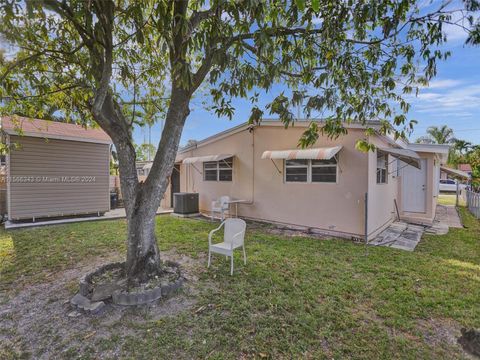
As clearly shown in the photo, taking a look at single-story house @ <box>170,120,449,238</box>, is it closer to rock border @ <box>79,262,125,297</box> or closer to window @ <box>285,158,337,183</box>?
window @ <box>285,158,337,183</box>

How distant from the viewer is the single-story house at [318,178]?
26.8ft

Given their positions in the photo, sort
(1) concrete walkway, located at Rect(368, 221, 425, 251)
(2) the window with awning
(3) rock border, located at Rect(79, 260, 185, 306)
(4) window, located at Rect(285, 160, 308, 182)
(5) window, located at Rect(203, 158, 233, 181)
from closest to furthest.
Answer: (3) rock border, located at Rect(79, 260, 185, 306)
(1) concrete walkway, located at Rect(368, 221, 425, 251)
(2) the window with awning
(4) window, located at Rect(285, 160, 308, 182)
(5) window, located at Rect(203, 158, 233, 181)

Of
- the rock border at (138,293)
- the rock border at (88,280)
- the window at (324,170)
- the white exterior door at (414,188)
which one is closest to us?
the rock border at (138,293)

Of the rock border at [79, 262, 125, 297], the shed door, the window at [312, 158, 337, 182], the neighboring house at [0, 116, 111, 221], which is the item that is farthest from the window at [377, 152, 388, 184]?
the neighboring house at [0, 116, 111, 221]

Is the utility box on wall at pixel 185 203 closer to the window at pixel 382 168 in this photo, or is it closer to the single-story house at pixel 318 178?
the single-story house at pixel 318 178

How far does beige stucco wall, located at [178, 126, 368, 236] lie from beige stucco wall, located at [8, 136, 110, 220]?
15.8 feet

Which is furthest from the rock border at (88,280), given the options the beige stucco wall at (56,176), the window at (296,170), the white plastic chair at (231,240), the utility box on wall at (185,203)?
the beige stucco wall at (56,176)

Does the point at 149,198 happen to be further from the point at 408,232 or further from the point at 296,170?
the point at 408,232

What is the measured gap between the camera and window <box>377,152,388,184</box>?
918 centimetres

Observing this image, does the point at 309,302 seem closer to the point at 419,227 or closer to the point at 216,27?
the point at 216,27

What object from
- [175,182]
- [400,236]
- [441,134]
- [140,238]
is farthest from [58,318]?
[441,134]

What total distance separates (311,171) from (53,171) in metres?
10.5

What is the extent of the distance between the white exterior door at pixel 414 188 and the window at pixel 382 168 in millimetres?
2197

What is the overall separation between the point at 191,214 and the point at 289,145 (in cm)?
612
